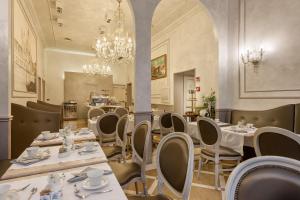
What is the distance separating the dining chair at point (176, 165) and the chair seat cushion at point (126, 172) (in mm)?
421

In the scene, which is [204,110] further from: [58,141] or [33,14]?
[33,14]

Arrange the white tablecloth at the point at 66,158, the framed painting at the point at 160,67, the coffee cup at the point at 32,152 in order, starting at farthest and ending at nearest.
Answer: the framed painting at the point at 160,67 < the coffee cup at the point at 32,152 < the white tablecloth at the point at 66,158

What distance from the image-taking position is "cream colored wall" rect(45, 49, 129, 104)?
9.56 metres

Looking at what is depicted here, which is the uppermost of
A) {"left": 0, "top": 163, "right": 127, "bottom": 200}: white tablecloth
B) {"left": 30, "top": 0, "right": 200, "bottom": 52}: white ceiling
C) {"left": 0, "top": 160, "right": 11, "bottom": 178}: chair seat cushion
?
{"left": 30, "top": 0, "right": 200, "bottom": 52}: white ceiling

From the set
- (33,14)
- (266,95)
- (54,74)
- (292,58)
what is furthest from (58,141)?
(54,74)

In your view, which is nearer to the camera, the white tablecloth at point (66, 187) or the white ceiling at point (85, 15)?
the white tablecloth at point (66, 187)

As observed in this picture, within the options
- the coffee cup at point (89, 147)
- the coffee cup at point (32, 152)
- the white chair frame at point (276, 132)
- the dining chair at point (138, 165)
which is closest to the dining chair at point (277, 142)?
the white chair frame at point (276, 132)

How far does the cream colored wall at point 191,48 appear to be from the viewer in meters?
4.98

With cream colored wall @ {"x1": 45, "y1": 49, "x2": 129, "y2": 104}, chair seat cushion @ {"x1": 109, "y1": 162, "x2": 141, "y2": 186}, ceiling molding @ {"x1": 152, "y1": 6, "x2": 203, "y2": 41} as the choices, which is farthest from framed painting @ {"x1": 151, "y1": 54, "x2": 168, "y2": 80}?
chair seat cushion @ {"x1": 109, "y1": 162, "x2": 141, "y2": 186}

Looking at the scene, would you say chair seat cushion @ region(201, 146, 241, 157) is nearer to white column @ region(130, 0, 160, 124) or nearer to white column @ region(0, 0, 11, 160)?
white column @ region(130, 0, 160, 124)

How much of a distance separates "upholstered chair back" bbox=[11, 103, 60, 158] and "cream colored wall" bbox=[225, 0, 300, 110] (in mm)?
3977

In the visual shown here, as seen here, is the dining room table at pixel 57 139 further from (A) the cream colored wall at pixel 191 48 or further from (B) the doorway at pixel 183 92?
(B) the doorway at pixel 183 92

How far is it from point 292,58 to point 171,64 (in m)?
3.98

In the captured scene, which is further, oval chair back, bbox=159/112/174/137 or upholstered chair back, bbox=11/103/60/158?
oval chair back, bbox=159/112/174/137
